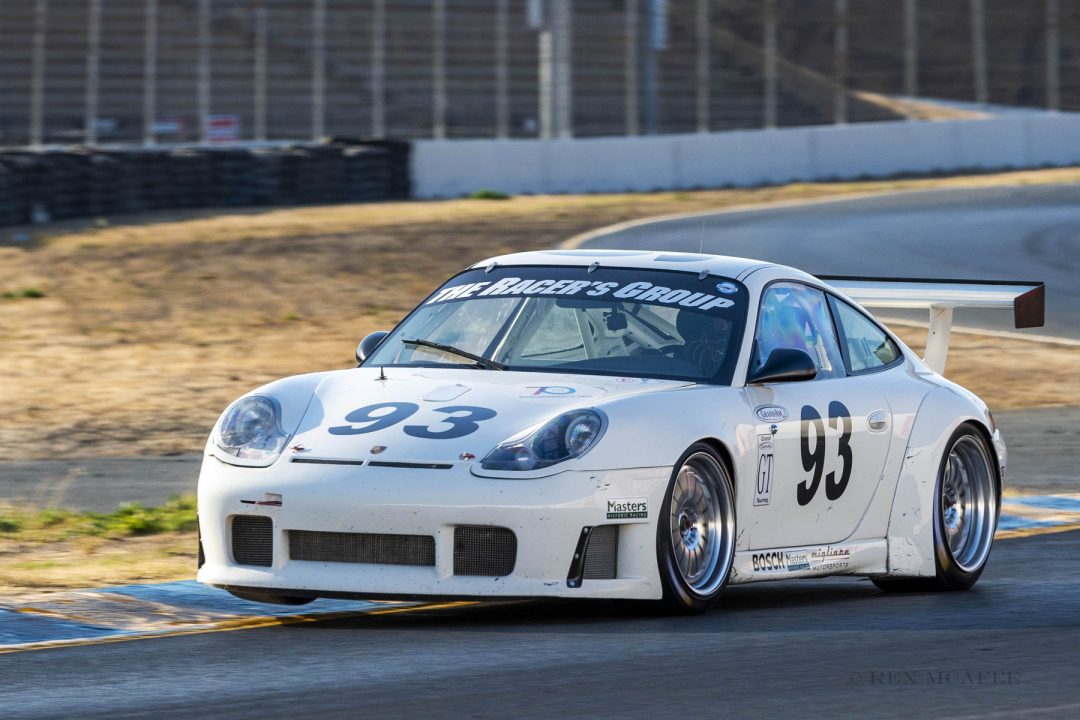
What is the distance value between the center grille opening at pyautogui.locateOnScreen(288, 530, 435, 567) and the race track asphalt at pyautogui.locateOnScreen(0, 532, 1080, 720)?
0.24 metres

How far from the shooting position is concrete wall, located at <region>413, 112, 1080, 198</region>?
33750 mm

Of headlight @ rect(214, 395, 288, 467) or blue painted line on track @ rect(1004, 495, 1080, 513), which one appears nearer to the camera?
headlight @ rect(214, 395, 288, 467)

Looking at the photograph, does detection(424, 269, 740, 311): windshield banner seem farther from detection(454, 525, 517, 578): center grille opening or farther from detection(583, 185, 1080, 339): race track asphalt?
detection(583, 185, 1080, 339): race track asphalt

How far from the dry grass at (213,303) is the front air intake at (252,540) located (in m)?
5.53

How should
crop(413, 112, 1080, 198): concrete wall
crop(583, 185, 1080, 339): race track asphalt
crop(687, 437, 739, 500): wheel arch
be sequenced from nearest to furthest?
crop(687, 437, 739, 500): wheel arch
crop(583, 185, 1080, 339): race track asphalt
crop(413, 112, 1080, 198): concrete wall

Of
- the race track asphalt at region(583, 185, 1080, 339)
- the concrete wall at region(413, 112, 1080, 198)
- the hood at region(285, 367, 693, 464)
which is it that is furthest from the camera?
the concrete wall at region(413, 112, 1080, 198)

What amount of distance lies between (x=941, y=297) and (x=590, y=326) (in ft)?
6.09

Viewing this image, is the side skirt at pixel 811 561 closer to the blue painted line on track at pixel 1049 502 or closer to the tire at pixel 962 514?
the tire at pixel 962 514

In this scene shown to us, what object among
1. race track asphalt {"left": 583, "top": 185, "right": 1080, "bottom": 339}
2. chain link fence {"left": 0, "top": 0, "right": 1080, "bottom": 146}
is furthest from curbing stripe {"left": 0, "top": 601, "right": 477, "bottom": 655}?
chain link fence {"left": 0, "top": 0, "right": 1080, "bottom": 146}

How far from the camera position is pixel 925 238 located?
2461 cm

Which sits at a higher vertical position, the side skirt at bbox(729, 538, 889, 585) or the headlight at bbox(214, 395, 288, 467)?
the headlight at bbox(214, 395, 288, 467)

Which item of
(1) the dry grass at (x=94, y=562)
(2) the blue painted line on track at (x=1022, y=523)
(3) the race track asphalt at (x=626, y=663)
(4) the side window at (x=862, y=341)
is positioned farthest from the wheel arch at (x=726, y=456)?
(2) the blue painted line on track at (x=1022, y=523)

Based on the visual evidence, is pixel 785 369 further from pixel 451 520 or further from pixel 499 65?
pixel 499 65

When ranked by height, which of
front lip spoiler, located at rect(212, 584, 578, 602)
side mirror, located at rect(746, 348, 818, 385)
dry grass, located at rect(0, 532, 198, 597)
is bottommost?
dry grass, located at rect(0, 532, 198, 597)
